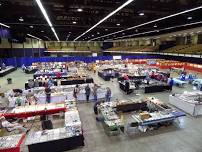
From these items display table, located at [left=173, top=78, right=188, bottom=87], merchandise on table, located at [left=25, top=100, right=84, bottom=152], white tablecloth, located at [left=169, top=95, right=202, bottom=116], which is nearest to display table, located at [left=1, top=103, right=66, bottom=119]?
merchandise on table, located at [left=25, top=100, right=84, bottom=152]

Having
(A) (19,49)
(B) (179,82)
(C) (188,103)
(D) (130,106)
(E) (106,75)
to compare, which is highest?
(A) (19,49)

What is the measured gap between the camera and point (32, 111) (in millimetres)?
9516

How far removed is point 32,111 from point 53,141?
Answer: 3010 millimetres

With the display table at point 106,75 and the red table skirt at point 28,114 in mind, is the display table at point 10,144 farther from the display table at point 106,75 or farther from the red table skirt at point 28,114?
the display table at point 106,75

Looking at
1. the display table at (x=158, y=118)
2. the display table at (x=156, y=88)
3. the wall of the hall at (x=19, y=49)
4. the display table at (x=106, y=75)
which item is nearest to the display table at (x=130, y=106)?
the display table at (x=158, y=118)

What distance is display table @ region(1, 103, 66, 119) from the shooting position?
9375 millimetres

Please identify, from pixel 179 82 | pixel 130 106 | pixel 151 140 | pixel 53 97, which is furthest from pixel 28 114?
pixel 179 82

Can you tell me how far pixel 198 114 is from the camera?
10.8 meters

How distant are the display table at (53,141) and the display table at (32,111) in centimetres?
204

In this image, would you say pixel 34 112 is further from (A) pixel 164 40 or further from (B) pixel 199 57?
(A) pixel 164 40

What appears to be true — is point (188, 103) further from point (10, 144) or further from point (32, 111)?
point (10, 144)

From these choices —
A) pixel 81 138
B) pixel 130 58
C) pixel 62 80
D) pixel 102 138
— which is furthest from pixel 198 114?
pixel 130 58

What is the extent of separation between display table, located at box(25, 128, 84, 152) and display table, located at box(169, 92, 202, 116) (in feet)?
22.8

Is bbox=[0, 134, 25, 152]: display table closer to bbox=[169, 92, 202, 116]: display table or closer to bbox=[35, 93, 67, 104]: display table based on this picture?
bbox=[35, 93, 67, 104]: display table
